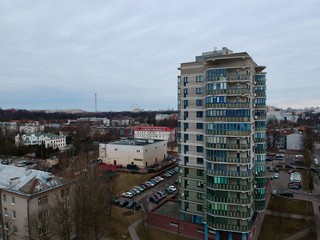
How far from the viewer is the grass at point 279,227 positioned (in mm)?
29000

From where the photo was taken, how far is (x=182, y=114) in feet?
103

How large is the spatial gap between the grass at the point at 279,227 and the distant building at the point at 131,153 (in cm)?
3143

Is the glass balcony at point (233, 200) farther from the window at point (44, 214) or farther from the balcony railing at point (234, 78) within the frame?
the window at point (44, 214)

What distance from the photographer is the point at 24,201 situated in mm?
25375

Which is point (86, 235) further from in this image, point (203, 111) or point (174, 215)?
point (203, 111)

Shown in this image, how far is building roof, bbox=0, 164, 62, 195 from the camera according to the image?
2625cm

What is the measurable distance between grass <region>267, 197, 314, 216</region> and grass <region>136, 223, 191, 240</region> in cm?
1607

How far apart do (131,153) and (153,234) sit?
99.0 feet

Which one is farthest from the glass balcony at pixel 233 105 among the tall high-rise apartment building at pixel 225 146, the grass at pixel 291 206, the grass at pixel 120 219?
the grass at pixel 291 206

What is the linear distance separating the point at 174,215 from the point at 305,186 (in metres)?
28.4

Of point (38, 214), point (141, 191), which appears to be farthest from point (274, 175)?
point (38, 214)

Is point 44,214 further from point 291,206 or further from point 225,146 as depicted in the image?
point 291,206

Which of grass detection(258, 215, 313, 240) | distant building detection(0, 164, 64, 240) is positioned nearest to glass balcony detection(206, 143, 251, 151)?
grass detection(258, 215, 313, 240)

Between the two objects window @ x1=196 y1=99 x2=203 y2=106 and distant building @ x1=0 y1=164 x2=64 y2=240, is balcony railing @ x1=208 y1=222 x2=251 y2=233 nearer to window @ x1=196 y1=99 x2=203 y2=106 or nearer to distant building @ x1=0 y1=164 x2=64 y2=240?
window @ x1=196 y1=99 x2=203 y2=106
